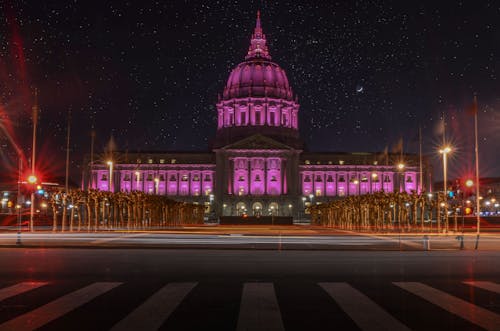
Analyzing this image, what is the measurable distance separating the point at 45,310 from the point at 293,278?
7.78 meters

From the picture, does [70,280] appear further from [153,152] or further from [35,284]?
[153,152]

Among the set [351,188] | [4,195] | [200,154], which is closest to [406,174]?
[351,188]

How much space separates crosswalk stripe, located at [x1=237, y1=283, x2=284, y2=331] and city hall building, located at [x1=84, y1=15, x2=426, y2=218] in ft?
488

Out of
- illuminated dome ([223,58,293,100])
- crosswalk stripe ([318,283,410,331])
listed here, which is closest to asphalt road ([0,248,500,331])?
crosswalk stripe ([318,283,410,331])

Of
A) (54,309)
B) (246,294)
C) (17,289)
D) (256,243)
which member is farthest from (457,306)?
(256,243)

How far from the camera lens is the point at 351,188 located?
17688 cm

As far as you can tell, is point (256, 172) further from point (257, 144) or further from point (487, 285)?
point (487, 285)

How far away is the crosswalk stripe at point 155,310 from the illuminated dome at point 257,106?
172 metres

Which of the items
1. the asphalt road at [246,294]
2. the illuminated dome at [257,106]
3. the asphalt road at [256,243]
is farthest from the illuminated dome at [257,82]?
the asphalt road at [246,294]

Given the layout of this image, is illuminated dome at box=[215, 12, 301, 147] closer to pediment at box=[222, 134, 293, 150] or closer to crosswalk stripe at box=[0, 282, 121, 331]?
pediment at box=[222, 134, 293, 150]

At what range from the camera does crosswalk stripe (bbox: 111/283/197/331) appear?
10.4m

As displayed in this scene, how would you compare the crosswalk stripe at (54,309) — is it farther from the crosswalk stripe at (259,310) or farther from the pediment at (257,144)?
the pediment at (257,144)

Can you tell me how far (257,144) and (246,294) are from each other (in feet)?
510

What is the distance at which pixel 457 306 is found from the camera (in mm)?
12594
